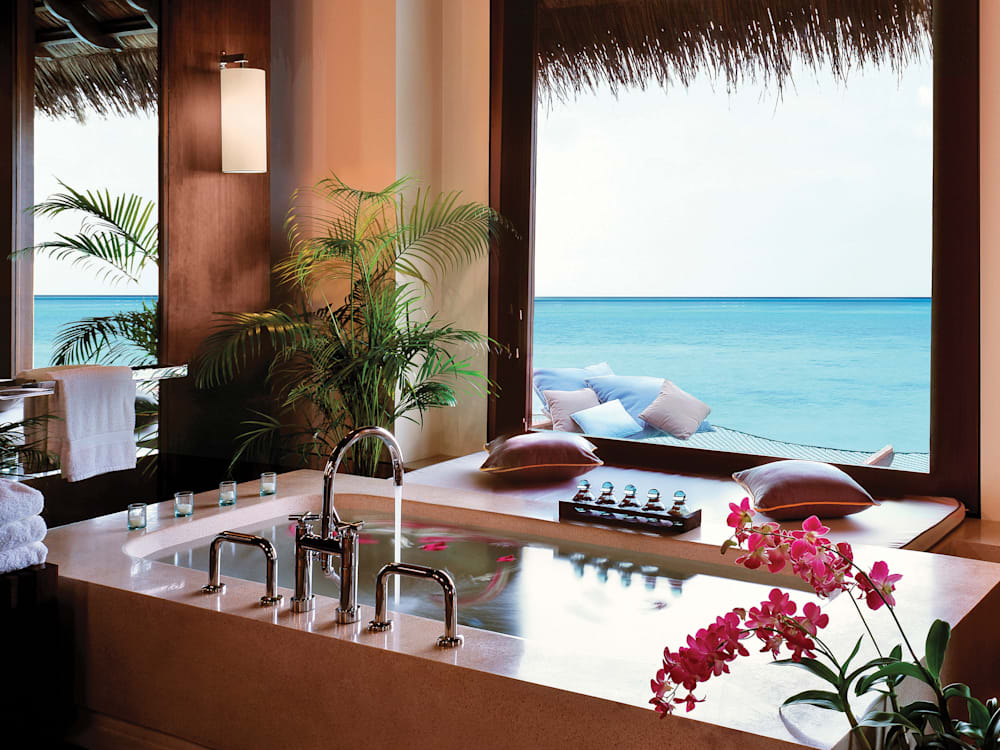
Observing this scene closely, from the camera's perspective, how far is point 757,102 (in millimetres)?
3689

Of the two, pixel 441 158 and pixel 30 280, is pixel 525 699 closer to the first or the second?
pixel 30 280

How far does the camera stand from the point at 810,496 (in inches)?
110

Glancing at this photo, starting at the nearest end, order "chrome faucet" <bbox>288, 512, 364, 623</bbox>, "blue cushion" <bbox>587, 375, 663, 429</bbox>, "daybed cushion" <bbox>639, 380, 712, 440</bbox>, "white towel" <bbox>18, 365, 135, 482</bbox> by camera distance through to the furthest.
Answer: "chrome faucet" <bbox>288, 512, 364, 623</bbox>
"white towel" <bbox>18, 365, 135, 482</bbox>
"daybed cushion" <bbox>639, 380, 712, 440</bbox>
"blue cushion" <bbox>587, 375, 663, 429</bbox>

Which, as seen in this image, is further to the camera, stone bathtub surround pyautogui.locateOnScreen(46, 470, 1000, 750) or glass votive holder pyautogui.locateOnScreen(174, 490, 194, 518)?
glass votive holder pyautogui.locateOnScreen(174, 490, 194, 518)

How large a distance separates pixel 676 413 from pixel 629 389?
Result: 0.25 metres

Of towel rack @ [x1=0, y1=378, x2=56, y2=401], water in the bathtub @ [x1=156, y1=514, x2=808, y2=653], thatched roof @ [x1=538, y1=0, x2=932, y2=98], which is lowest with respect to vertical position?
water in the bathtub @ [x1=156, y1=514, x2=808, y2=653]

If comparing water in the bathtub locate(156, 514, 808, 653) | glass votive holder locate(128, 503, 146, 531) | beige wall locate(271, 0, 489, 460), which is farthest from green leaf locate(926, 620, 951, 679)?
beige wall locate(271, 0, 489, 460)

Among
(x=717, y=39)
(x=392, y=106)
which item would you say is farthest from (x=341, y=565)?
(x=717, y=39)

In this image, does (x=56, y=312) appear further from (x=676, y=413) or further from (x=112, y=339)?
(x=676, y=413)

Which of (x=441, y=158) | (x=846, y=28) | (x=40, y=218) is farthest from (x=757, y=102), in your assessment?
(x=40, y=218)

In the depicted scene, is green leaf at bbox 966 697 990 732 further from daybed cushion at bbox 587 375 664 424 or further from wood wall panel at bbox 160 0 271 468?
wood wall panel at bbox 160 0 271 468

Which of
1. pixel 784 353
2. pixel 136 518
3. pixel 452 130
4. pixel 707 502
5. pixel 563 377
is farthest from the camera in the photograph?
pixel 784 353

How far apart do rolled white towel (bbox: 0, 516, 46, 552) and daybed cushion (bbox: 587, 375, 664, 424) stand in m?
2.41

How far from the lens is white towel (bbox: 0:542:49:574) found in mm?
1989
